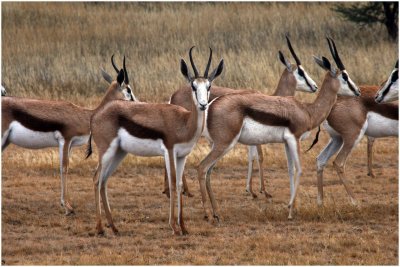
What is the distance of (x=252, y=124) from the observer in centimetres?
977

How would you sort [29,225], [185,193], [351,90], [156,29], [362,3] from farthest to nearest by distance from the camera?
[362,3] → [156,29] → [185,193] → [351,90] → [29,225]

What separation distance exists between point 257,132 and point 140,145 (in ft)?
4.75

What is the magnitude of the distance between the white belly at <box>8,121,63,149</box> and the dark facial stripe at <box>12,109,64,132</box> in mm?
40

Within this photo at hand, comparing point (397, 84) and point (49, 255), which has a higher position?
point (397, 84)

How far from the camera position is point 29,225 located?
9.80m

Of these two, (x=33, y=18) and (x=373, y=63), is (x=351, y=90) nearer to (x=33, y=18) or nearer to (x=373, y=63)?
(x=373, y=63)

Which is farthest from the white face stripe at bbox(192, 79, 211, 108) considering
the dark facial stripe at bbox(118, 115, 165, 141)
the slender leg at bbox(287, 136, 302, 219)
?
the slender leg at bbox(287, 136, 302, 219)

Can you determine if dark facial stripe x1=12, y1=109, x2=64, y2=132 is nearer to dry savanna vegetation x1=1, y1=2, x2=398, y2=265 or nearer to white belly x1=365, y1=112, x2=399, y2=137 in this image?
dry savanna vegetation x1=1, y1=2, x2=398, y2=265

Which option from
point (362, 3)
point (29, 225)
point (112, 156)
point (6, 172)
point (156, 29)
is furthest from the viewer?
point (362, 3)

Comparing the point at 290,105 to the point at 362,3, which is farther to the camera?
the point at 362,3

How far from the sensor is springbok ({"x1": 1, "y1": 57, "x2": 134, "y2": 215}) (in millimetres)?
10078

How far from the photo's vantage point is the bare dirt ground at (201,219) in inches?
332

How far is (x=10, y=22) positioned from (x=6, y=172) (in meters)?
14.0

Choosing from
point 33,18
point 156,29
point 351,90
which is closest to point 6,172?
point 351,90
